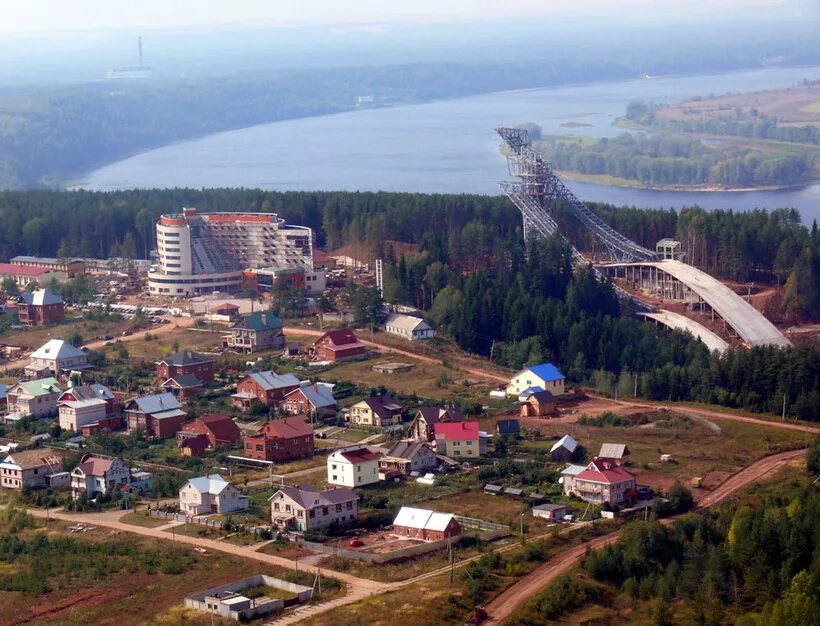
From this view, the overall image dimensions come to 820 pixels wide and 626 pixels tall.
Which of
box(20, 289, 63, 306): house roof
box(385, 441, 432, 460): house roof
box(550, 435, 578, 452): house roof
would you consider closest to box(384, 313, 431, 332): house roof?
box(20, 289, 63, 306): house roof

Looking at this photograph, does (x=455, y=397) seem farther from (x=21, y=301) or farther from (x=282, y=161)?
(x=282, y=161)

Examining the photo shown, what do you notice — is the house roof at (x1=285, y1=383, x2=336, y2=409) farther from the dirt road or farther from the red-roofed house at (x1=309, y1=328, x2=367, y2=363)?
the dirt road

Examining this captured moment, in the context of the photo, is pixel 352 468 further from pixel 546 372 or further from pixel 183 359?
pixel 183 359

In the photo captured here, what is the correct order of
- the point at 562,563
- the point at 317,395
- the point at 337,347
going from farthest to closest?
1. the point at 337,347
2. the point at 317,395
3. the point at 562,563

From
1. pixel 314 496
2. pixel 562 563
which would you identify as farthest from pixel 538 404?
pixel 562 563

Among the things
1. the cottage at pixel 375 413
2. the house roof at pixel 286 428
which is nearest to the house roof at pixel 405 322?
the cottage at pixel 375 413

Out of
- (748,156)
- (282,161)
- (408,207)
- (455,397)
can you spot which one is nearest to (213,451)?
(455,397)

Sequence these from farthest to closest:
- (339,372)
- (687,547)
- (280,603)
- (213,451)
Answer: (339,372) < (213,451) < (687,547) < (280,603)
